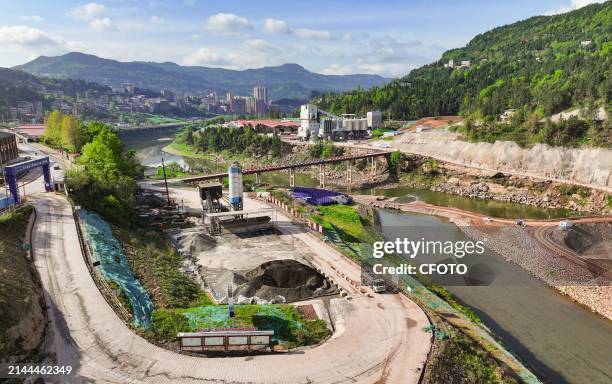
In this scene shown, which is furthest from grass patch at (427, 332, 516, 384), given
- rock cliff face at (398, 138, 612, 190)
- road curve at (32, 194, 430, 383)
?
rock cliff face at (398, 138, 612, 190)

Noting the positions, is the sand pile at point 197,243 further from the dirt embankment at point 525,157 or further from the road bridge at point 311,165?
the dirt embankment at point 525,157

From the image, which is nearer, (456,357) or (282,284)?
(456,357)

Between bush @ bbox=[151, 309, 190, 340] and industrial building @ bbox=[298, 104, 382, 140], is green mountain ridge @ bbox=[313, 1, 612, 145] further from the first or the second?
bush @ bbox=[151, 309, 190, 340]

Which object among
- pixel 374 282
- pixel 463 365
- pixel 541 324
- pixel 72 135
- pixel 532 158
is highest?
pixel 72 135

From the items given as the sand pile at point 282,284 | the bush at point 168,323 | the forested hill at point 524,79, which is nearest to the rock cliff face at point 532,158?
the forested hill at point 524,79

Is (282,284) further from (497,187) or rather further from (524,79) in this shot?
(524,79)

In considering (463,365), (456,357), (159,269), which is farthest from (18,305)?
(463,365)
